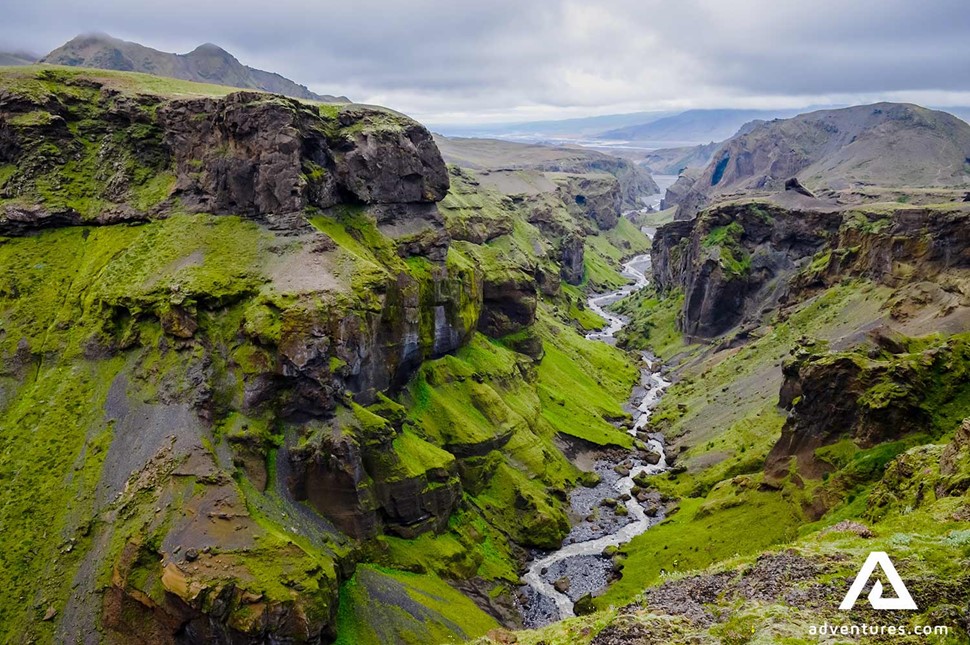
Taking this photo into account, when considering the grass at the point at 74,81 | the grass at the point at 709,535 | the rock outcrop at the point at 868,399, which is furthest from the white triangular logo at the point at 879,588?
the grass at the point at 74,81

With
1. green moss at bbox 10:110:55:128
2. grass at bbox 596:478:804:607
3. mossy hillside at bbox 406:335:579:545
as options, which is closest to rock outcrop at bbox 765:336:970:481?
grass at bbox 596:478:804:607

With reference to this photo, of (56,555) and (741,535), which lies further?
(741,535)

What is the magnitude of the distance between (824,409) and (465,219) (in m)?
112

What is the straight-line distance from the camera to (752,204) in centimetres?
18738

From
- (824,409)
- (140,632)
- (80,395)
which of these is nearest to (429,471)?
(140,632)

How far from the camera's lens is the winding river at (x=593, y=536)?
276ft

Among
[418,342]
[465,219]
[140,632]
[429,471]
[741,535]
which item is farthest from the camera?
[465,219]

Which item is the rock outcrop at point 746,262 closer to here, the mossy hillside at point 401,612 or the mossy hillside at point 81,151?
the mossy hillside at point 401,612

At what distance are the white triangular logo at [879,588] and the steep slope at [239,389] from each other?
46857mm

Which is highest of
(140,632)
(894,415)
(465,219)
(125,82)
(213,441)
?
(125,82)

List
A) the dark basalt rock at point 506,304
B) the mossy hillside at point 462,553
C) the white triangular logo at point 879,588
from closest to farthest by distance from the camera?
1. the white triangular logo at point 879,588
2. the mossy hillside at point 462,553
3. the dark basalt rock at point 506,304

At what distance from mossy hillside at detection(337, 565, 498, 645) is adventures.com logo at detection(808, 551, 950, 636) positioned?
46046 mm

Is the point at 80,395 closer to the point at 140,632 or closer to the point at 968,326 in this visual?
the point at 140,632

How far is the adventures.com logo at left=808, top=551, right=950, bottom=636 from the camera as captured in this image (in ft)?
91.1
